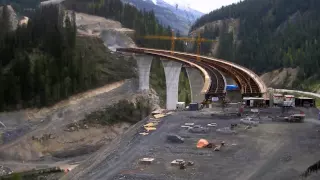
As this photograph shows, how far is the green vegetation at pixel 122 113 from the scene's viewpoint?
273 ft

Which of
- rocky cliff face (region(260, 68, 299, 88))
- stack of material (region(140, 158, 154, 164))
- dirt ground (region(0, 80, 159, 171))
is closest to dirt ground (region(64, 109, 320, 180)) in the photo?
stack of material (region(140, 158, 154, 164))

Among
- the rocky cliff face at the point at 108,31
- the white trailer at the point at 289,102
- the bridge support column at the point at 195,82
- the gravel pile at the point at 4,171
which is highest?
the rocky cliff face at the point at 108,31

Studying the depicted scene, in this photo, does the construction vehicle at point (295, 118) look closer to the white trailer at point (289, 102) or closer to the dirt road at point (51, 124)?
the white trailer at point (289, 102)

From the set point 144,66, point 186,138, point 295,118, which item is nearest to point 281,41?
point 144,66

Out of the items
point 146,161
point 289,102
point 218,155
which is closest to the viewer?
point 146,161

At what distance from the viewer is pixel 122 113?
88750 mm

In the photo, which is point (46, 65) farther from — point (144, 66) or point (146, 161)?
point (146, 161)

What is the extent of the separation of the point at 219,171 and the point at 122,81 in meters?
74.4

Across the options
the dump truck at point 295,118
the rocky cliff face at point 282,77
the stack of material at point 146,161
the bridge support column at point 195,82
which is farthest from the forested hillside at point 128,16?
the stack of material at point 146,161

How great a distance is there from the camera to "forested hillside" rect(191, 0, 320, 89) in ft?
413

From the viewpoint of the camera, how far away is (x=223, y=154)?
111ft

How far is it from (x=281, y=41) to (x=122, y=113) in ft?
263

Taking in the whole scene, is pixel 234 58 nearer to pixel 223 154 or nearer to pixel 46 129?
pixel 46 129

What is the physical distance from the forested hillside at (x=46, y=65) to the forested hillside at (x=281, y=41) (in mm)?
45214
